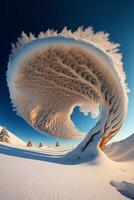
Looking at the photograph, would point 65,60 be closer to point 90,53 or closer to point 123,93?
point 90,53

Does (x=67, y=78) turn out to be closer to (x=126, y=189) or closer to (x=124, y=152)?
(x=124, y=152)

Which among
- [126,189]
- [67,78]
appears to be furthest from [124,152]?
[126,189]

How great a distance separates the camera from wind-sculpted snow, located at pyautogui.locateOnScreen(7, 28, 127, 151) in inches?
484

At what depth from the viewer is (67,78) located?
15273mm

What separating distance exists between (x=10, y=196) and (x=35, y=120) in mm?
14320

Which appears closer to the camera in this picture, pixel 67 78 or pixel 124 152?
pixel 67 78

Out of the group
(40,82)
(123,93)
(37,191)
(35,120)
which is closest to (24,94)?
(40,82)

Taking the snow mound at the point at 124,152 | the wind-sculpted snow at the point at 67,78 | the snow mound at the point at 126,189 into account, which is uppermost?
the wind-sculpted snow at the point at 67,78

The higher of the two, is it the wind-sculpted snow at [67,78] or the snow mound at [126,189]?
the wind-sculpted snow at [67,78]

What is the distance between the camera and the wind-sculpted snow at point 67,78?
12281 mm

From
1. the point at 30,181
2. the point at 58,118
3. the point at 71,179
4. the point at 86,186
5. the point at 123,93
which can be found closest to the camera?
the point at 30,181

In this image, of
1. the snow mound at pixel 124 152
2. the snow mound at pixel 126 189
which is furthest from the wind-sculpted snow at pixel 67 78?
the snow mound at pixel 126 189

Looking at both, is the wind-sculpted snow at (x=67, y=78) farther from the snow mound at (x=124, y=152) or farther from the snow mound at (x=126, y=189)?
the snow mound at (x=126, y=189)

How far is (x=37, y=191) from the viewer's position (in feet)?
16.1
